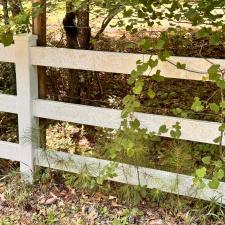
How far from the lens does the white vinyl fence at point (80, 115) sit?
11.2 ft

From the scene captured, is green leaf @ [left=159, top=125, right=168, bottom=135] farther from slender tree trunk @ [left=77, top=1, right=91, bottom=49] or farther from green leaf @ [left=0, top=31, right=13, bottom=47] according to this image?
slender tree trunk @ [left=77, top=1, right=91, bottom=49]

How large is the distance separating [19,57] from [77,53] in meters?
0.51

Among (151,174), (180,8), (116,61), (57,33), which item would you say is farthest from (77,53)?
(57,33)

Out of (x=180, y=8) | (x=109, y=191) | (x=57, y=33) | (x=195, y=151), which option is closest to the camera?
(x=180, y=8)

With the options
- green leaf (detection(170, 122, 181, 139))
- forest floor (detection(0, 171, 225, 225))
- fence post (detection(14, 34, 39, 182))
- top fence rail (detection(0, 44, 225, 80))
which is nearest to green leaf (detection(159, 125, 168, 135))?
green leaf (detection(170, 122, 181, 139))

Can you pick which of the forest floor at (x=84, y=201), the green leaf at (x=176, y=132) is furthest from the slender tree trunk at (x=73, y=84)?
the green leaf at (x=176, y=132)

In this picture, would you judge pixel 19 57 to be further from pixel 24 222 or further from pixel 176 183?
pixel 176 183

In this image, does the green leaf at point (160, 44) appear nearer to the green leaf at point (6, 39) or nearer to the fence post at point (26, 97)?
the green leaf at point (6, 39)

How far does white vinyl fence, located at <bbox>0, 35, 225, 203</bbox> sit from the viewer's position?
3.41 metres

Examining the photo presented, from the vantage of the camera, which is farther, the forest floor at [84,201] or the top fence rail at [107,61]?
the forest floor at [84,201]

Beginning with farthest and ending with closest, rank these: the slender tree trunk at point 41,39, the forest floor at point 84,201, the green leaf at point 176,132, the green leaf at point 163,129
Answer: the slender tree trunk at point 41,39 → the forest floor at point 84,201 → the green leaf at point 163,129 → the green leaf at point 176,132

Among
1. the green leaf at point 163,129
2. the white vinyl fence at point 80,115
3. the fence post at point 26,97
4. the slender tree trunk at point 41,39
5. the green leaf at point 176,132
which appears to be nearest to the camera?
the green leaf at point 176,132

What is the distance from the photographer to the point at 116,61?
3.54m

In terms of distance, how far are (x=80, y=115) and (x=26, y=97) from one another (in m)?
0.50
